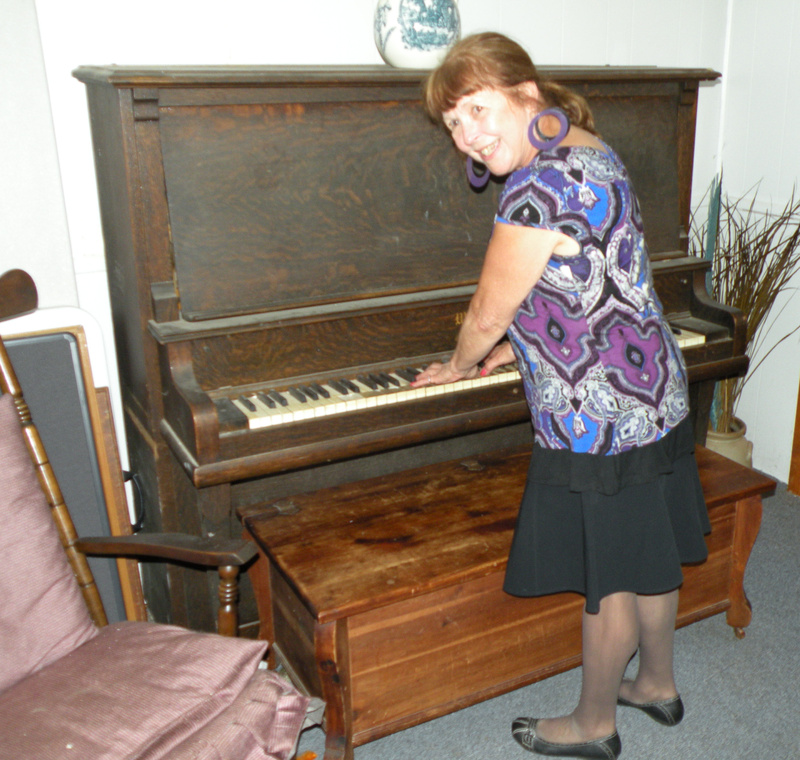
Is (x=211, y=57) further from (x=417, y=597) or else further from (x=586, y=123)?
(x=417, y=597)

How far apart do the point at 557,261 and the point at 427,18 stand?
97cm

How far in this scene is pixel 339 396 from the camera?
6.57ft

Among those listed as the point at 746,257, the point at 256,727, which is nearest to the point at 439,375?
the point at 256,727

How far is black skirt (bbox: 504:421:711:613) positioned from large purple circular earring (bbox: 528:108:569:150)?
1.91ft

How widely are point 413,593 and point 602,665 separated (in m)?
0.44

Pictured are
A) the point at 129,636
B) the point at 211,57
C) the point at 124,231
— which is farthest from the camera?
the point at 211,57

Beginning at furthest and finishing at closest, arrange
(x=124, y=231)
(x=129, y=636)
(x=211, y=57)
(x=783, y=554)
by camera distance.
A: (x=783, y=554)
(x=211, y=57)
(x=124, y=231)
(x=129, y=636)

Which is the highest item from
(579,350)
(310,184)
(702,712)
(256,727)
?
(310,184)

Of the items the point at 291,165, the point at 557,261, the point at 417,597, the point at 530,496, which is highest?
the point at 291,165

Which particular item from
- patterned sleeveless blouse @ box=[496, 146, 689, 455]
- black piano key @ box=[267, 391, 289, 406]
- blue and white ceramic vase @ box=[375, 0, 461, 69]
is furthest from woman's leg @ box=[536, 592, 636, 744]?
blue and white ceramic vase @ box=[375, 0, 461, 69]

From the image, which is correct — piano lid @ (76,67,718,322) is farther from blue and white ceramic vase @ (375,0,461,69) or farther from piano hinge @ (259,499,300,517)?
piano hinge @ (259,499,300,517)

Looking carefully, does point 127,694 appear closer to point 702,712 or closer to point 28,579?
point 28,579

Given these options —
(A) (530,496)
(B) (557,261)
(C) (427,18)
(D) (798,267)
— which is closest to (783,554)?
(D) (798,267)

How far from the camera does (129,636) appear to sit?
166 centimetres
